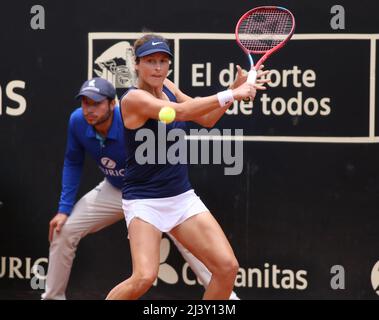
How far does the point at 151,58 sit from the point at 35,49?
4.63 feet

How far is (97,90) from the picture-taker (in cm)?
541

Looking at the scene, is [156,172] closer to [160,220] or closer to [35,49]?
[160,220]

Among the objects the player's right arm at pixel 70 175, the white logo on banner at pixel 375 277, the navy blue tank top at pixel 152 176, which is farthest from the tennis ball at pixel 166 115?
the white logo on banner at pixel 375 277

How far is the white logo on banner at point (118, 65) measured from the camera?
5.79 metres

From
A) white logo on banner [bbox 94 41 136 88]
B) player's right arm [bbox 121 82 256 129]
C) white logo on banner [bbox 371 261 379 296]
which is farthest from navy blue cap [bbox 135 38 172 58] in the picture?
white logo on banner [bbox 371 261 379 296]

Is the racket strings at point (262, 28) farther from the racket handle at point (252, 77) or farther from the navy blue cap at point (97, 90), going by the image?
the navy blue cap at point (97, 90)

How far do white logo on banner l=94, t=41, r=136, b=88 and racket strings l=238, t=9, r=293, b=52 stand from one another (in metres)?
0.94

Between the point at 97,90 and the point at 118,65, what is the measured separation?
0.46m

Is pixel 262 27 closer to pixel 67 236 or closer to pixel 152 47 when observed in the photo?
pixel 152 47

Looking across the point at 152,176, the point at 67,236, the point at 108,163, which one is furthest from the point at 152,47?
the point at 67,236

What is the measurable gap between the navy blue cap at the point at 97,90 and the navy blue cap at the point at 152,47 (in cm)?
73

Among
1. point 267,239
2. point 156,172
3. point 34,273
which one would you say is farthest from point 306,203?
point 34,273

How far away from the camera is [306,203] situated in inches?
225

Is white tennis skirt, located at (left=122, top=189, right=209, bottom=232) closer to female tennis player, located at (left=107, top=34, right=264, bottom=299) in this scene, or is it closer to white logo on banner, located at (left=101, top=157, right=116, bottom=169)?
female tennis player, located at (left=107, top=34, right=264, bottom=299)
